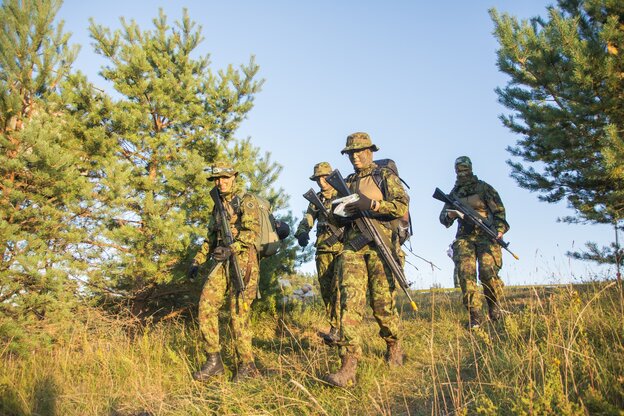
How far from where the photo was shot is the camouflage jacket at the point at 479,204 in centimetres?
599

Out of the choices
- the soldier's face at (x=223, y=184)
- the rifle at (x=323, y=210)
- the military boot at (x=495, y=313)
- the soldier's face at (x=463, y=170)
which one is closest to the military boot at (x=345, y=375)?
the rifle at (x=323, y=210)

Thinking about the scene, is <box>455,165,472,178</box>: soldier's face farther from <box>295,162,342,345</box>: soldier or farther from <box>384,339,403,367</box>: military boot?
<box>384,339,403,367</box>: military boot

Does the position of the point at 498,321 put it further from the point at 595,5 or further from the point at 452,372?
the point at 595,5

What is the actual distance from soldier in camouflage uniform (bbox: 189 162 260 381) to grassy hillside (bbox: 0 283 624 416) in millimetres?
283

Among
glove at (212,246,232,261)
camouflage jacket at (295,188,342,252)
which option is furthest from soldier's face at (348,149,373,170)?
glove at (212,246,232,261)

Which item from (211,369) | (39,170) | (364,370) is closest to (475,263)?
(364,370)

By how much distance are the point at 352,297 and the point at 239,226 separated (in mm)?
1706

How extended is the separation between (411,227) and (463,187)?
170 centimetres

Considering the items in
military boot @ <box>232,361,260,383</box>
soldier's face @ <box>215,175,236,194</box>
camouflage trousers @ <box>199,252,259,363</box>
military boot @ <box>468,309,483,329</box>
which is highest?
soldier's face @ <box>215,175,236,194</box>

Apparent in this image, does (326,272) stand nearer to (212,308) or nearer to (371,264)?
(371,264)

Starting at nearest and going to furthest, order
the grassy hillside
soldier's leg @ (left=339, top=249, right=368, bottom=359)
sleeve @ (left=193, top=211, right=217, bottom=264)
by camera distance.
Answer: the grassy hillside, soldier's leg @ (left=339, top=249, right=368, bottom=359), sleeve @ (left=193, top=211, right=217, bottom=264)

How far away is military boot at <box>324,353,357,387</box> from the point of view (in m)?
3.55

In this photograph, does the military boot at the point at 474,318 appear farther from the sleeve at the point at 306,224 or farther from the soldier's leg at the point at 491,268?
the sleeve at the point at 306,224

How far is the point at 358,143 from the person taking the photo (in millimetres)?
4762
